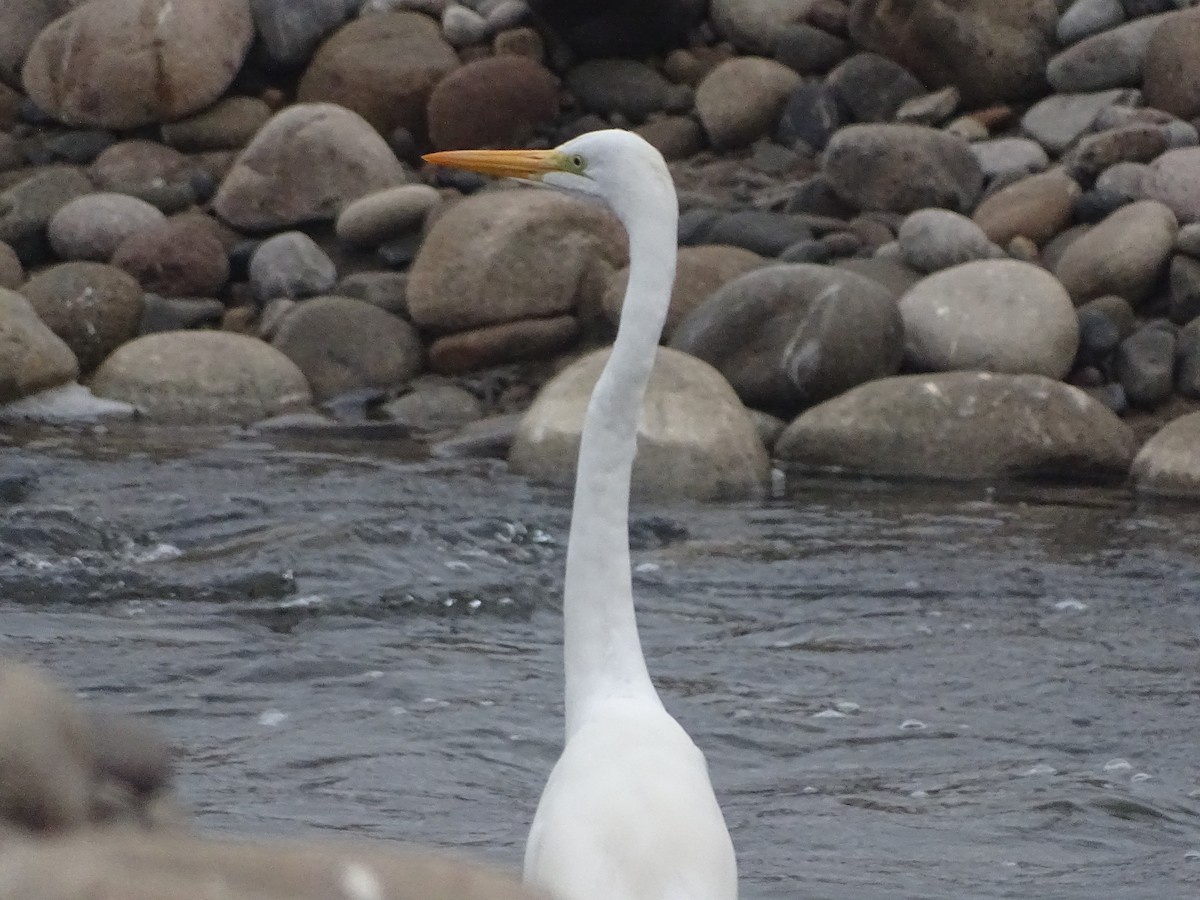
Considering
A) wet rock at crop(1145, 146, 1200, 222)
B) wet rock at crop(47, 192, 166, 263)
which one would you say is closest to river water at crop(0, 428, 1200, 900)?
wet rock at crop(1145, 146, 1200, 222)

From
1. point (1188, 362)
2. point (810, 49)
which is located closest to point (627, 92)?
point (810, 49)

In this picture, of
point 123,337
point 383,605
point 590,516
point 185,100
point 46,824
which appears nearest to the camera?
point 46,824

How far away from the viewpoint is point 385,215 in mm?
15336

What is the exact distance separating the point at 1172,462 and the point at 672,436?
8.72ft

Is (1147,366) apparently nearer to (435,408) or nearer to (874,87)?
(435,408)

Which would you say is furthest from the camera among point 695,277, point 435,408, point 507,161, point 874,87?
point 874,87

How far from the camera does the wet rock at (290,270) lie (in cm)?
1491

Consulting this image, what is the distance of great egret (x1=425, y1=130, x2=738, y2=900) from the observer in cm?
394

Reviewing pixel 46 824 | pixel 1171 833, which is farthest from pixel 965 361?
pixel 46 824

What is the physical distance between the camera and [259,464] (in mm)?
11102

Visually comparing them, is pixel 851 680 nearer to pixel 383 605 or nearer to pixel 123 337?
pixel 383 605

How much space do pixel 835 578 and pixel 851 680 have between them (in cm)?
152

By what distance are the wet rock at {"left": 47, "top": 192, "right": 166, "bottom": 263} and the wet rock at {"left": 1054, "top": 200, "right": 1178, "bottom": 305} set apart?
6.73 metres

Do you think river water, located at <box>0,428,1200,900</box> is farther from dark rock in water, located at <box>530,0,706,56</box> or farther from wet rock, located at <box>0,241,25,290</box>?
dark rock in water, located at <box>530,0,706,56</box>
